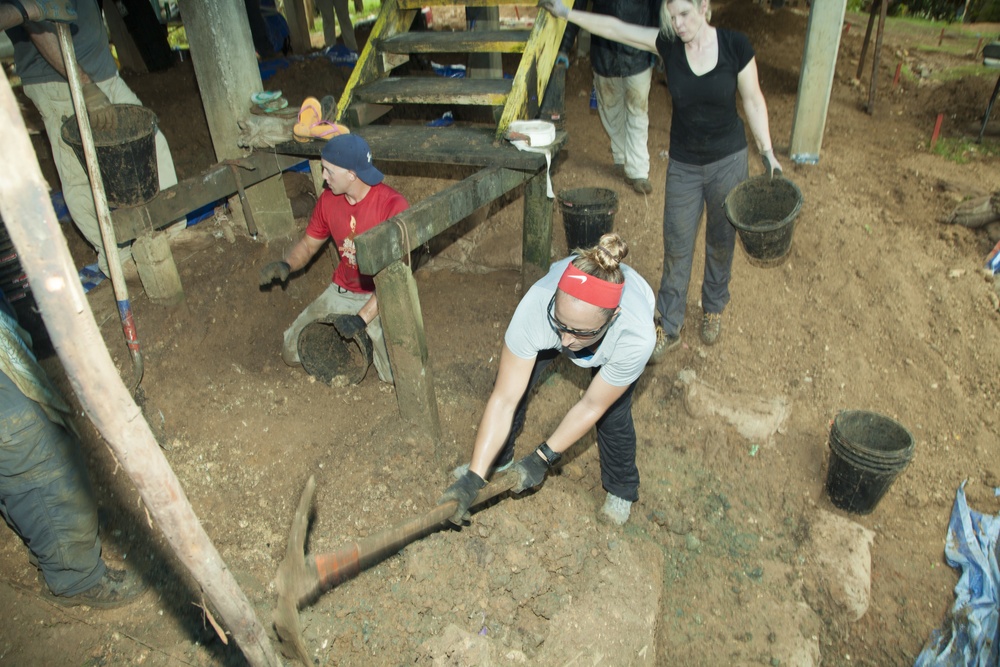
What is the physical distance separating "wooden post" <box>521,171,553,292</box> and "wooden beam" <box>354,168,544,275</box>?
46 cm

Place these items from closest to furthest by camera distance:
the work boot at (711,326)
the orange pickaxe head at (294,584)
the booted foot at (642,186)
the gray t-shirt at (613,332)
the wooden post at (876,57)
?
1. the orange pickaxe head at (294,584)
2. the gray t-shirt at (613,332)
3. the work boot at (711,326)
4. the booted foot at (642,186)
5. the wooden post at (876,57)

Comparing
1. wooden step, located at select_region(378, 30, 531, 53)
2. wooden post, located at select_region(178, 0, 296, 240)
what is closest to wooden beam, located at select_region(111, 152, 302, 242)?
wooden post, located at select_region(178, 0, 296, 240)

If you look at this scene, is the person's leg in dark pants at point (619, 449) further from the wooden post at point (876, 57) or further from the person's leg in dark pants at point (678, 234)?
the wooden post at point (876, 57)

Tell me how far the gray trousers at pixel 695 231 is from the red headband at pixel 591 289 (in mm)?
1823

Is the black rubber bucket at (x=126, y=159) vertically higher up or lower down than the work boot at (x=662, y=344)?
higher up

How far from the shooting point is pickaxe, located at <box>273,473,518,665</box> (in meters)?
1.98

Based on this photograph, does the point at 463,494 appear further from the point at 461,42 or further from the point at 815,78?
the point at 815,78

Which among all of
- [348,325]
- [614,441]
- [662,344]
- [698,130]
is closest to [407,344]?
[348,325]

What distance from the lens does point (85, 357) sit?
1.42 m

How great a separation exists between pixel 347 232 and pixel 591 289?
194cm

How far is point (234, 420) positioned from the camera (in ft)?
11.6

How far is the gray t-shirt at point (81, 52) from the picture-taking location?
3.62m

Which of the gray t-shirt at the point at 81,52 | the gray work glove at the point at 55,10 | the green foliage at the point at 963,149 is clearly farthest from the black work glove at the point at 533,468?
the green foliage at the point at 963,149

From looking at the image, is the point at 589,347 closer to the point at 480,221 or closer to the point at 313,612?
the point at 313,612
